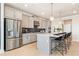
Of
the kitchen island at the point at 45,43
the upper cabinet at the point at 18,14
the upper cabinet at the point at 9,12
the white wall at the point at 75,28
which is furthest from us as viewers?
the white wall at the point at 75,28

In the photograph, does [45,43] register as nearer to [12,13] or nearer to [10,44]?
[10,44]

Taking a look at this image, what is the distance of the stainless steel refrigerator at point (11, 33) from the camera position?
16.3ft

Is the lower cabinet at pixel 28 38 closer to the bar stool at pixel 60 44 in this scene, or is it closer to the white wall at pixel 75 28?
the bar stool at pixel 60 44

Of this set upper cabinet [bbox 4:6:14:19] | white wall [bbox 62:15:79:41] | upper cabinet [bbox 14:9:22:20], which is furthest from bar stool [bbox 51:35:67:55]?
upper cabinet [bbox 4:6:14:19]

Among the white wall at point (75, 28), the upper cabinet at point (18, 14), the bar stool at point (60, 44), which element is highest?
the upper cabinet at point (18, 14)

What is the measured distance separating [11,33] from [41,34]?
56.2 inches

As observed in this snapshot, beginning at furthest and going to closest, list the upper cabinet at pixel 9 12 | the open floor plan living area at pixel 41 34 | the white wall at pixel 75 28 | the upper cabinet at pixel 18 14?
the white wall at pixel 75 28, the upper cabinet at pixel 18 14, the upper cabinet at pixel 9 12, the open floor plan living area at pixel 41 34

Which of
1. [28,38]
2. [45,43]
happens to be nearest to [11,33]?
[28,38]

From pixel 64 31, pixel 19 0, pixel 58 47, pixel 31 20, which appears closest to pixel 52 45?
pixel 58 47

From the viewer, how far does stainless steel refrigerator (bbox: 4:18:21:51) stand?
495 cm

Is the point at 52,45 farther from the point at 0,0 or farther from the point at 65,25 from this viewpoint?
the point at 0,0

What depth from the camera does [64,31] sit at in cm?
539

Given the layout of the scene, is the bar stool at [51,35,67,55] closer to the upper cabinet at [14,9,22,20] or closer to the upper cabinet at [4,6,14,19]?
the upper cabinet at [14,9,22,20]

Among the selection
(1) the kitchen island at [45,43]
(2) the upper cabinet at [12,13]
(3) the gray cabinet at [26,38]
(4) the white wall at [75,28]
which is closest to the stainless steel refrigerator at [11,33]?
(2) the upper cabinet at [12,13]
